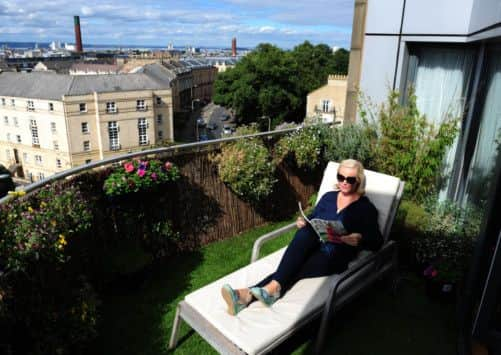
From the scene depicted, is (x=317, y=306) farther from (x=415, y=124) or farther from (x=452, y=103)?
(x=452, y=103)

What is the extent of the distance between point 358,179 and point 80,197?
8.14ft

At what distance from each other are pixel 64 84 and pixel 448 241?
48796 mm

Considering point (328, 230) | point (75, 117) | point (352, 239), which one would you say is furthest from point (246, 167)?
point (75, 117)

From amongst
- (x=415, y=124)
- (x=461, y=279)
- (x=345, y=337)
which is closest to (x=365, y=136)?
(x=415, y=124)

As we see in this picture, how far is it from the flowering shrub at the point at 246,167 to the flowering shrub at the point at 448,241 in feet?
6.60

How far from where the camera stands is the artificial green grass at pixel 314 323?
3.03 meters

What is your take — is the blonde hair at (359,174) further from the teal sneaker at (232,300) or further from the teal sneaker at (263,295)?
→ the teal sneaker at (232,300)

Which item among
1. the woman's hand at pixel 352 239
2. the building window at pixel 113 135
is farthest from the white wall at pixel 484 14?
the building window at pixel 113 135

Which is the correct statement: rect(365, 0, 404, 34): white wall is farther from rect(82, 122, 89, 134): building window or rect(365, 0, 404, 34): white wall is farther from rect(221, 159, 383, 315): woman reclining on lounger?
rect(82, 122, 89, 134): building window

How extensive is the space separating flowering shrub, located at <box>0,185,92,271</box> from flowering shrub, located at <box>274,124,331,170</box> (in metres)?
2.97

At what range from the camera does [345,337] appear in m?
3.14

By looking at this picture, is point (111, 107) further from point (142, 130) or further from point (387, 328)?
point (387, 328)

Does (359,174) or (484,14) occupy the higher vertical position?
(484,14)

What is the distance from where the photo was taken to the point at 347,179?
10.9ft
